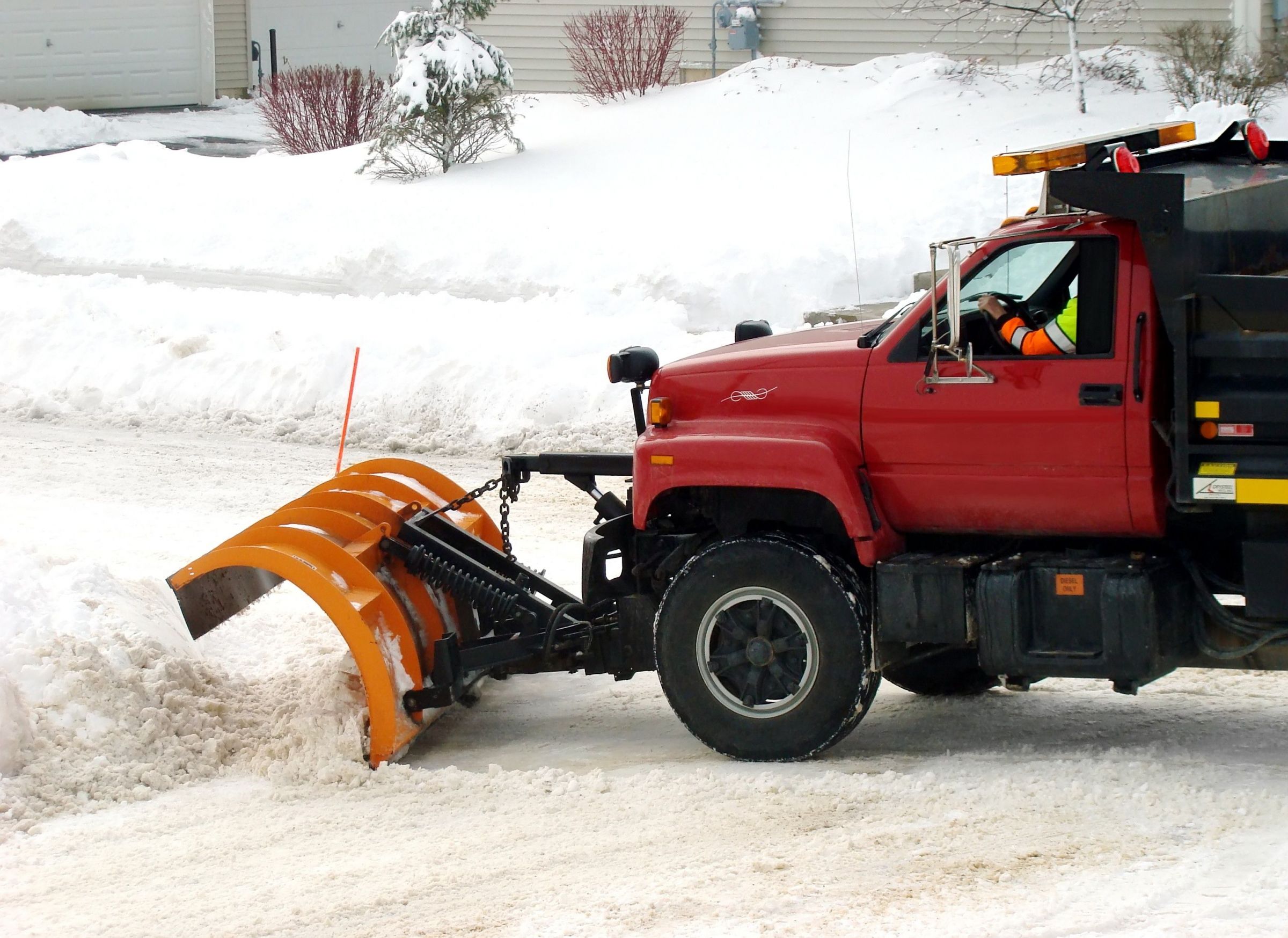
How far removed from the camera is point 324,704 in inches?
250

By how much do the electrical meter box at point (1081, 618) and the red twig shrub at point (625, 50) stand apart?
57.1ft

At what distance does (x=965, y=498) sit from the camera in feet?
18.4

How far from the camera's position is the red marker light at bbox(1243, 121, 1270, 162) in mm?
5809

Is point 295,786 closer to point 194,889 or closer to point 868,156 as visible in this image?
point 194,889

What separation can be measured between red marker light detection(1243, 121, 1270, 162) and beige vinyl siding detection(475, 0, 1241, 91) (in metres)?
16.0

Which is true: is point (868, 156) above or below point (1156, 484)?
above

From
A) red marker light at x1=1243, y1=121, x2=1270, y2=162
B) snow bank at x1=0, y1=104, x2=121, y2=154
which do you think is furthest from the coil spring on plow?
snow bank at x1=0, y1=104, x2=121, y2=154

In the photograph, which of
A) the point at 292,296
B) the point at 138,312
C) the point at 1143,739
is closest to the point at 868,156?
the point at 292,296

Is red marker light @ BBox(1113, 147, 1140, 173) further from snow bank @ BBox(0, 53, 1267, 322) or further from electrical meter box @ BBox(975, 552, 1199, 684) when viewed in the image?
snow bank @ BBox(0, 53, 1267, 322)

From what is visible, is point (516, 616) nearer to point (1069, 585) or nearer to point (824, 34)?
point (1069, 585)

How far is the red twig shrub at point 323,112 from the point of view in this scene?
72.6ft

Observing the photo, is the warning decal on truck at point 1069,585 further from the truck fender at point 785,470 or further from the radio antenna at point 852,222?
the radio antenna at point 852,222

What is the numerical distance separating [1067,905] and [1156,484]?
5.56ft

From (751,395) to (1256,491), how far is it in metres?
1.91
